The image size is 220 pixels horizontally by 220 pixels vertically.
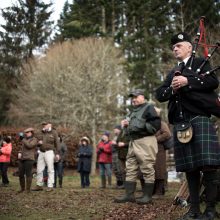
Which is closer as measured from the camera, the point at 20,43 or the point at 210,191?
the point at 210,191

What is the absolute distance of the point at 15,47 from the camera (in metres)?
37.8

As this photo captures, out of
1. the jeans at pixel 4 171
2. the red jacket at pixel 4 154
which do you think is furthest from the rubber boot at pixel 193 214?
the red jacket at pixel 4 154

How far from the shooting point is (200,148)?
4.84 metres

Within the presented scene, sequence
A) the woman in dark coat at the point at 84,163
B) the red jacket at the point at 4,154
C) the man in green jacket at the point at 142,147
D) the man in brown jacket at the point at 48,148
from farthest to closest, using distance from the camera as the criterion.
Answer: the red jacket at the point at 4,154 < the woman in dark coat at the point at 84,163 < the man in brown jacket at the point at 48,148 < the man in green jacket at the point at 142,147

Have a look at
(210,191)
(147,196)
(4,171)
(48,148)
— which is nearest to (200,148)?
(210,191)

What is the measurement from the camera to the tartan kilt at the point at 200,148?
4.81 metres

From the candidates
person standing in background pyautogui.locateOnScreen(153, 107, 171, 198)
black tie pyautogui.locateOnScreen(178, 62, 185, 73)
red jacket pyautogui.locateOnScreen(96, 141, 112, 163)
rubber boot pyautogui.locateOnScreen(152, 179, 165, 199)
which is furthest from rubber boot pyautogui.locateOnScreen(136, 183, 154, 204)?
red jacket pyautogui.locateOnScreen(96, 141, 112, 163)

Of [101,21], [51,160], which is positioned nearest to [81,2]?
[101,21]

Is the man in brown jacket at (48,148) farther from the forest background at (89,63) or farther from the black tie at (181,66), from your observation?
the forest background at (89,63)

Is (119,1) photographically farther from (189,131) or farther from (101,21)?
(189,131)

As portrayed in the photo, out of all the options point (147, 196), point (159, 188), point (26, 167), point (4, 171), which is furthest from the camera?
point (4, 171)

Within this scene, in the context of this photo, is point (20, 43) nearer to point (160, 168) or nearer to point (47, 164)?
point (47, 164)

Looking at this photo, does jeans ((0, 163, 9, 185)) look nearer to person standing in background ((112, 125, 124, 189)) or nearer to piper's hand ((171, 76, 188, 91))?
person standing in background ((112, 125, 124, 189))

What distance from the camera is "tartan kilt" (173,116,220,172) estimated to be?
4.81 metres
